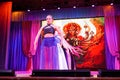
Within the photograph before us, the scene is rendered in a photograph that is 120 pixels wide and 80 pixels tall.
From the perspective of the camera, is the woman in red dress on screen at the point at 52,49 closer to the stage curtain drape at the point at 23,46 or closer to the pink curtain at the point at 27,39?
the stage curtain drape at the point at 23,46

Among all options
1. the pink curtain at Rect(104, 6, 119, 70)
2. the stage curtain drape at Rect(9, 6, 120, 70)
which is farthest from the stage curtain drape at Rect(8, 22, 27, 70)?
the pink curtain at Rect(104, 6, 119, 70)

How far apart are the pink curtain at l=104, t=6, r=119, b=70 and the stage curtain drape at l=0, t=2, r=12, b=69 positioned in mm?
4688

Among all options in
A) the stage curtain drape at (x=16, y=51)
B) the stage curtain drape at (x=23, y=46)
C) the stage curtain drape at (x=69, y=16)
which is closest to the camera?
the stage curtain drape at (x=69, y=16)

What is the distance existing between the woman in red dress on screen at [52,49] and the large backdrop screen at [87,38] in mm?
311

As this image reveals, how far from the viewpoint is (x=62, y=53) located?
32.6ft

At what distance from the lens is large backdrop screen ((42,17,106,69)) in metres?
9.52

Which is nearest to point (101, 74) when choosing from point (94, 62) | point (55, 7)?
point (94, 62)

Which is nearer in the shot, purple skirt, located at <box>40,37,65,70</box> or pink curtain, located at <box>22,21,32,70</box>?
purple skirt, located at <box>40,37,65,70</box>

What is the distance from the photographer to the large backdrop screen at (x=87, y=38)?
31.2ft

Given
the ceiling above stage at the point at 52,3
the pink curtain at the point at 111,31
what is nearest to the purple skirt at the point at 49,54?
the ceiling above stage at the point at 52,3

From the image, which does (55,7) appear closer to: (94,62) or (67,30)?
(67,30)

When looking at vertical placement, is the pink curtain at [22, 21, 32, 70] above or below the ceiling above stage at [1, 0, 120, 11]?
below

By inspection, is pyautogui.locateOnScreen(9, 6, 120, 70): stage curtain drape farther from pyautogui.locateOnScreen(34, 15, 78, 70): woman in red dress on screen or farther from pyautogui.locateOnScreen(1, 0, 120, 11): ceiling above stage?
pyautogui.locateOnScreen(34, 15, 78, 70): woman in red dress on screen

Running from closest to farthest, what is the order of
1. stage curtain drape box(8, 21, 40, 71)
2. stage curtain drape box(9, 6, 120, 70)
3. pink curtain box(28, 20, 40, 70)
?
stage curtain drape box(9, 6, 120, 70) < pink curtain box(28, 20, 40, 70) < stage curtain drape box(8, 21, 40, 71)
